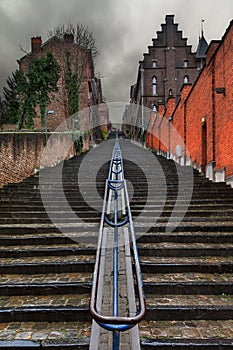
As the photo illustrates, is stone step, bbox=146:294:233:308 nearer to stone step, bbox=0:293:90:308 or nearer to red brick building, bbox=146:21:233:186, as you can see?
stone step, bbox=0:293:90:308

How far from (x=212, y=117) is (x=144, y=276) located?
864cm

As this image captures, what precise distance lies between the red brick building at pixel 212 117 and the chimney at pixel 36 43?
1770 cm

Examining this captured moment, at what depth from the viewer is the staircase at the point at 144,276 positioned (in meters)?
3.55

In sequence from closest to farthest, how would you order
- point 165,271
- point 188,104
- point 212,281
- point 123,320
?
1. point 123,320
2. point 212,281
3. point 165,271
4. point 188,104

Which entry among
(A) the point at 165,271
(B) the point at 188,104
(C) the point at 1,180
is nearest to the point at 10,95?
(B) the point at 188,104

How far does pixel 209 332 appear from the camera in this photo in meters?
3.55

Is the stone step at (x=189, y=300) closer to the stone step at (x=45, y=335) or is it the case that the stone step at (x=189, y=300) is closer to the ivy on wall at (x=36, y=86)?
the stone step at (x=45, y=335)

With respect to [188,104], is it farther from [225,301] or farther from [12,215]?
[225,301]

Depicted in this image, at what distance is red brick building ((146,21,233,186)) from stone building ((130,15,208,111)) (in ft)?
88.4

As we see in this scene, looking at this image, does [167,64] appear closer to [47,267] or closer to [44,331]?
[47,267]

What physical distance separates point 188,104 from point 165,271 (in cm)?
1318

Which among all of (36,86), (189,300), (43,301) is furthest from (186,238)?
(36,86)

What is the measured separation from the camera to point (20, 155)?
12117mm

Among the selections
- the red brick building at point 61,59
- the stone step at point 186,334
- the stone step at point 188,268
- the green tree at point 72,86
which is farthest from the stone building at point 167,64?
the stone step at point 186,334
